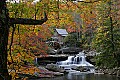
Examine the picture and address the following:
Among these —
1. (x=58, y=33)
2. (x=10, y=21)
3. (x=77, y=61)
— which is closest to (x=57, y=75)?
(x=77, y=61)

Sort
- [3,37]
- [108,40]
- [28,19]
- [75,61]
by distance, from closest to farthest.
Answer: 1. [3,37]
2. [28,19]
3. [108,40]
4. [75,61]

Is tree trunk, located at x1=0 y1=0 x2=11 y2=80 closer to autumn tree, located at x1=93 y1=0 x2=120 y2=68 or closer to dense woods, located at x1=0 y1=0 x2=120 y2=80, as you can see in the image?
dense woods, located at x1=0 y1=0 x2=120 y2=80

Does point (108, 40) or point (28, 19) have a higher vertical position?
point (28, 19)

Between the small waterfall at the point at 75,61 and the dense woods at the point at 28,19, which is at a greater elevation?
the dense woods at the point at 28,19

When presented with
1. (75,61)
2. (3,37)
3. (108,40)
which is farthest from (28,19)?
(75,61)

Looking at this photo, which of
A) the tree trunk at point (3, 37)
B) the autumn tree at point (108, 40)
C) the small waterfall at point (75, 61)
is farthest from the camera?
the small waterfall at point (75, 61)

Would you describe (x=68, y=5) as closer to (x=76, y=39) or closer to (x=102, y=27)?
(x=102, y=27)

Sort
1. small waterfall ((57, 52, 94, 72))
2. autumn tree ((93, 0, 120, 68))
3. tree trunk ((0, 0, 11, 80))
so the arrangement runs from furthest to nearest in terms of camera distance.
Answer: small waterfall ((57, 52, 94, 72)) < autumn tree ((93, 0, 120, 68)) < tree trunk ((0, 0, 11, 80))

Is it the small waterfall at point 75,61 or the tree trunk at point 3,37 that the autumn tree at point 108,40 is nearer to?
the small waterfall at point 75,61

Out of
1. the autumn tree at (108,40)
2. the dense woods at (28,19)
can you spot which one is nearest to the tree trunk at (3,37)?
the dense woods at (28,19)

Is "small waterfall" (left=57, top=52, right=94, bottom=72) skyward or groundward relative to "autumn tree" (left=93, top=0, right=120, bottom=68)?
groundward

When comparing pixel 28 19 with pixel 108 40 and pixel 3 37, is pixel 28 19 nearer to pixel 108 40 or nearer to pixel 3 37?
pixel 3 37

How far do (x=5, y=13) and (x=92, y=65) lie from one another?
26.8 metres

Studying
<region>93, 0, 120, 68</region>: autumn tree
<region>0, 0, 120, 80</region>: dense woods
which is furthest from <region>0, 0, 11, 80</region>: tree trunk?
<region>93, 0, 120, 68</region>: autumn tree
